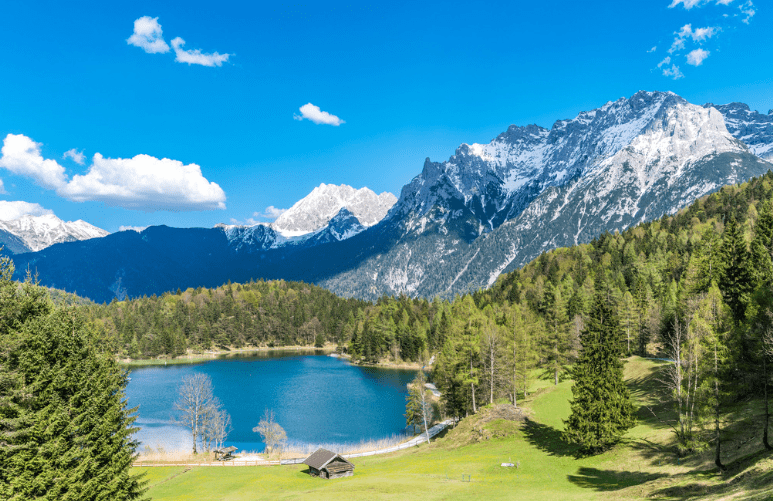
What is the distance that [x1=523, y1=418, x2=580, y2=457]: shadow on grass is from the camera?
45.8 meters

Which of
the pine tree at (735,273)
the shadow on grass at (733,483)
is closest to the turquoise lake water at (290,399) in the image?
the shadow on grass at (733,483)

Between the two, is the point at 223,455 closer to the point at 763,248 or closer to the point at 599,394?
the point at 599,394

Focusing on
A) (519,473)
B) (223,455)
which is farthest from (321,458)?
(519,473)

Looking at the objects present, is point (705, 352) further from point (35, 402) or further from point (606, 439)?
point (35, 402)

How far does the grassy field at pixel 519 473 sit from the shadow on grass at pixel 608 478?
0.26 feet

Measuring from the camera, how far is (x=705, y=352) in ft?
117

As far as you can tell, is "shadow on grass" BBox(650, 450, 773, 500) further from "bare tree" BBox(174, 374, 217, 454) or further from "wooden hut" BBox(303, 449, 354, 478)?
"bare tree" BBox(174, 374, 217, 454)

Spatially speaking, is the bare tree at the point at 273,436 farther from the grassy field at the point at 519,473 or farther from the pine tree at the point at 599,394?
the pine tree at the point at 599,394

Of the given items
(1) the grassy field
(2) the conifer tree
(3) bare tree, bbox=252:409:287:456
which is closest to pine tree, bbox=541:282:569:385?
(1) the grassy field

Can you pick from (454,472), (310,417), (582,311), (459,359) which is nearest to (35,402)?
(454,472)

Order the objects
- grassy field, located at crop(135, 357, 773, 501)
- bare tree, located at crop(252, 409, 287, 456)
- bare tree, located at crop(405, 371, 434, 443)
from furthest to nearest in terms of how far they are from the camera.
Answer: bare tree, located at crop(405, 371, 434, 443), bare tree, located at crop(252, 409, 287, 456), grassy field, located at crop(135, 357, 773, 501)

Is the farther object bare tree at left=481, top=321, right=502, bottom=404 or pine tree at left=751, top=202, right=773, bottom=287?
bare tree at left=481, top=321, right=502, bottom=404

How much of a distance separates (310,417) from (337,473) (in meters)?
38.2

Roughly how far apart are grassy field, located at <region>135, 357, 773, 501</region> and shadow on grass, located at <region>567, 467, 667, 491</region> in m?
0.08
